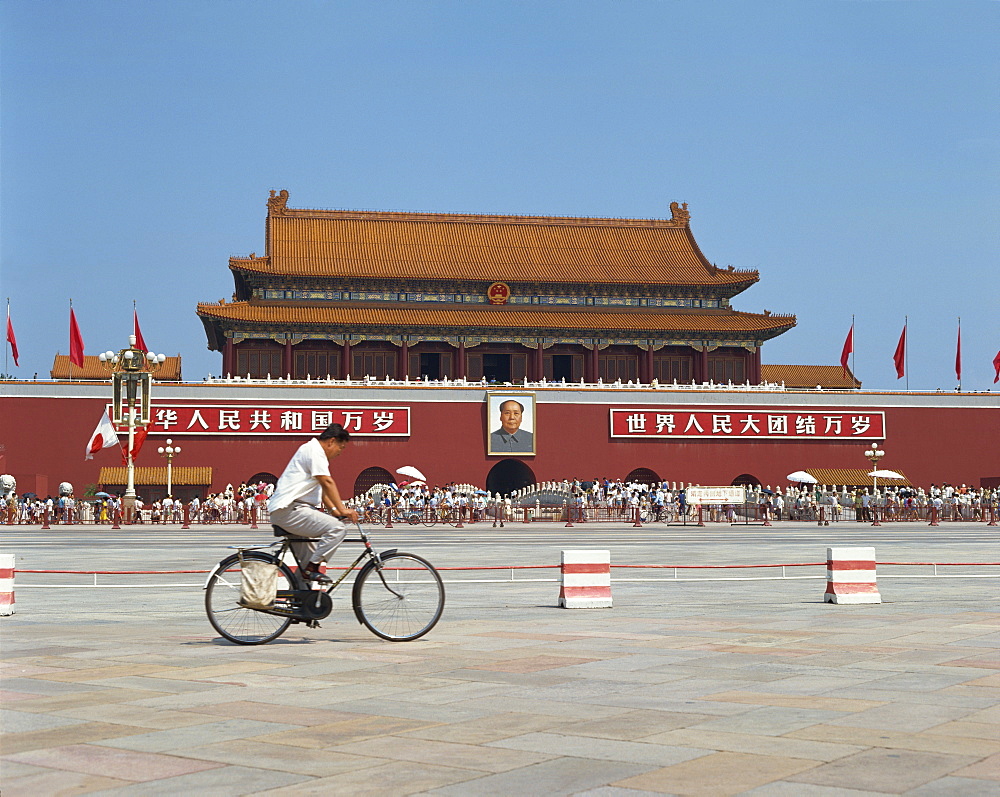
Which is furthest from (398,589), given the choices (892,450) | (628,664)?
(892,450)

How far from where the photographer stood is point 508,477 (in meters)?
55.9

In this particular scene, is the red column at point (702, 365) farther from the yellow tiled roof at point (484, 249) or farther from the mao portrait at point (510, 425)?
the mao portrait at point (510, 425)

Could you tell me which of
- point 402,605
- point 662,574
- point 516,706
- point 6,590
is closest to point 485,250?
point 662,574

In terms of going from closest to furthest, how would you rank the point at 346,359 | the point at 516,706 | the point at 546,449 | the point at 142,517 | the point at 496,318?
1. the point at 516,706
2. the point at 142,517
3. the point at 546,449
4. the point at 346,359
5. the point at 496,318

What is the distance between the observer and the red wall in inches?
1884

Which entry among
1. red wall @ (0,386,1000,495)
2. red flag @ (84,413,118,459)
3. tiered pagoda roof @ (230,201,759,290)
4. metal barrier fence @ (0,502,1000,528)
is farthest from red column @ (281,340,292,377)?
red flag @ (84,413,118,459)

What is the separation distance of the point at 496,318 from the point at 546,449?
7070mm

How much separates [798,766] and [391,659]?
→ 3976 mm

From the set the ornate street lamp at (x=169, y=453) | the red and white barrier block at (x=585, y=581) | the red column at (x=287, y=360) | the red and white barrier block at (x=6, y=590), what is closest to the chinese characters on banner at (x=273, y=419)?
the ornate street lamp at (x=169, y=453)

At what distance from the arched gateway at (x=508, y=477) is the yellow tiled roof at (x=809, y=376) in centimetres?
1632

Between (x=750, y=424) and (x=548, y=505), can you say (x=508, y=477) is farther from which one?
(x=548, y=505)

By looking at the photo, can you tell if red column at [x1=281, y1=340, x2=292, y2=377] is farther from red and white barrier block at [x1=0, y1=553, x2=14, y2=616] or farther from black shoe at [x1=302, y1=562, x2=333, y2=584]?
black shoe at [x1=302, y1=562, x2=333, y2=584]

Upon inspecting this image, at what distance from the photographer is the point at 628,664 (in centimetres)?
845

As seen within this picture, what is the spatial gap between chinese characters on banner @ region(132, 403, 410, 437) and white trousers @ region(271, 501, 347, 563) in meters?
38.9
